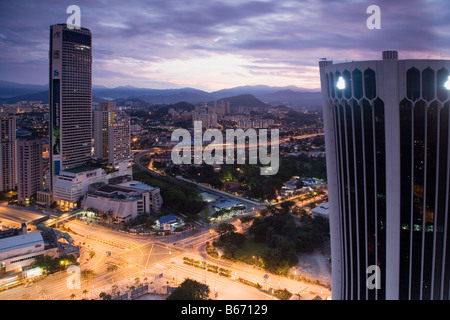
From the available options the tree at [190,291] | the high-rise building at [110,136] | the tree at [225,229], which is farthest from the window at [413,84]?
the high-rise building at [110,136]

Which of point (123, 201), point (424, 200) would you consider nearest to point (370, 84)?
point (424, 200)

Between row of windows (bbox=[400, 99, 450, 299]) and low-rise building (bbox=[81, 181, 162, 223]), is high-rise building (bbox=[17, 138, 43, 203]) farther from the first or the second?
row of windows (bbox=[400, 99, 450, 299])

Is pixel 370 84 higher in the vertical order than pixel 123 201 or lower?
higher

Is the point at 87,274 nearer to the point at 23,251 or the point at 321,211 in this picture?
the point at 23,251

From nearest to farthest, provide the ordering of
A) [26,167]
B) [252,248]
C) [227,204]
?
[252,248]
[227,204]
[26,167]

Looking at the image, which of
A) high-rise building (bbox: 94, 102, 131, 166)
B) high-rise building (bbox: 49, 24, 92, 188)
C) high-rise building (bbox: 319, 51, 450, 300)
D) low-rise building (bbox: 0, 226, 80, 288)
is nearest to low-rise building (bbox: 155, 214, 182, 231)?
low-rise building (bbox: 0, 226, 80, 288)

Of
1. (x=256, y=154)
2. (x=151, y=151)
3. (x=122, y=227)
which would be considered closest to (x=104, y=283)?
(x=122, y=227)
